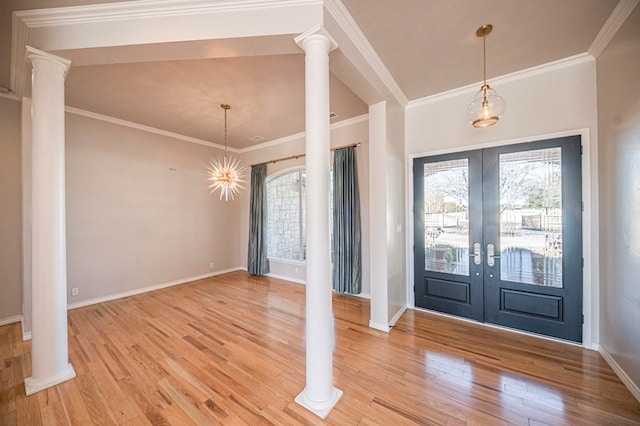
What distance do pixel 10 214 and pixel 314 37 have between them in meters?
4.67

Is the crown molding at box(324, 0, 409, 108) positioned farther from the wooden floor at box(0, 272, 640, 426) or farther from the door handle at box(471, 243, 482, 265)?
the wooden floor at box(0, 272, 640, 426)

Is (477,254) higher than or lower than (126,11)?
lower

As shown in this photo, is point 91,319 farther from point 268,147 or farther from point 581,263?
point 581,263

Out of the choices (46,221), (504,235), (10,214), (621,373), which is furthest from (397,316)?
(10,214)

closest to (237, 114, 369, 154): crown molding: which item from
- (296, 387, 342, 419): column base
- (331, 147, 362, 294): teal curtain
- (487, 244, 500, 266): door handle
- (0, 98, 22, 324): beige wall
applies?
(331, 147, 362, 294): teal curtain

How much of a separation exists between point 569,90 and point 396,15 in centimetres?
223

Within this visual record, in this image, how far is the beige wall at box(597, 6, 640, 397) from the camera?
1924 millimetres

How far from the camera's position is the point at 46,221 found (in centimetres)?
209

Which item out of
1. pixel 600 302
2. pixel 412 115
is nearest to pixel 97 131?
pixel 412 115

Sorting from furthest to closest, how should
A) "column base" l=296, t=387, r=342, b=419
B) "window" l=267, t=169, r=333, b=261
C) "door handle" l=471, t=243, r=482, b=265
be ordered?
"window" l=267, t=169, r=333, b=261, "door handle" l=471, t=243, r=482, b=265, "column base" l=296, t=387, r=342, b=419

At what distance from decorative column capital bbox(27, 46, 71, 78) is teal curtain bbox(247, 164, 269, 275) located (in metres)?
3.77

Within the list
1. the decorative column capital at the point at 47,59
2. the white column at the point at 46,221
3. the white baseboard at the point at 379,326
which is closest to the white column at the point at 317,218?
the white baseboard at the point at 379,326

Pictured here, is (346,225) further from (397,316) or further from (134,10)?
(134,10)

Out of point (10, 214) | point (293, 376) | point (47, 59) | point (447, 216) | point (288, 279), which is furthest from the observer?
point (288, 279)
